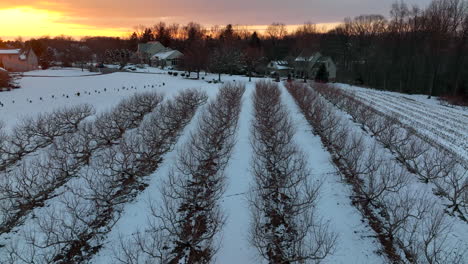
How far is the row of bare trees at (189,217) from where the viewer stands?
659cm

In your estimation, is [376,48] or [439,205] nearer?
[439,205]

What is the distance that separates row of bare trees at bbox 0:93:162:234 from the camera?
27.0 feet

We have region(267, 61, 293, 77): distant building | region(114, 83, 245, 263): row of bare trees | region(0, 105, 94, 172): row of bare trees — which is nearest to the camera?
region(114, 83, 245, 263): row of bare trees

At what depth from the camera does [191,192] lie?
930 cm

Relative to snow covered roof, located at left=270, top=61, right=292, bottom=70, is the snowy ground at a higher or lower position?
lower

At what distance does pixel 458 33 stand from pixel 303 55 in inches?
988

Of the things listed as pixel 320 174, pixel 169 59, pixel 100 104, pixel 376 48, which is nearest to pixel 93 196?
pixel 320 174

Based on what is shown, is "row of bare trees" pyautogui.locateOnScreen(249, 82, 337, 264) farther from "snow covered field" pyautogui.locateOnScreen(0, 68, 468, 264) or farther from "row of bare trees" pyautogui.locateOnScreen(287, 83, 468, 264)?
"row of bare trees" pyautogui.locateOnScreen(287, 83, 468, 264)

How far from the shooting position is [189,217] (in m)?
8.12

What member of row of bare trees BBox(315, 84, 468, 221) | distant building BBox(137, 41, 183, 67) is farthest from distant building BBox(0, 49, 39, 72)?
row of bare trees BBox(315, 84, 468, 221)

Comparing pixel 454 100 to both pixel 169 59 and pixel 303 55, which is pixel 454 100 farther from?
pixel 169 59

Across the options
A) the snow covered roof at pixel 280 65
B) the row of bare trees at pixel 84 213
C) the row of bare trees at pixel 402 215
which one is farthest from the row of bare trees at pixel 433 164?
the snow covered roof at pixel 280 65

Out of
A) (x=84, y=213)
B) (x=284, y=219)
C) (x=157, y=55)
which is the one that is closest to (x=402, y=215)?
(x=284, y=219)

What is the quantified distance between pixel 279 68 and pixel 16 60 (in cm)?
5144
